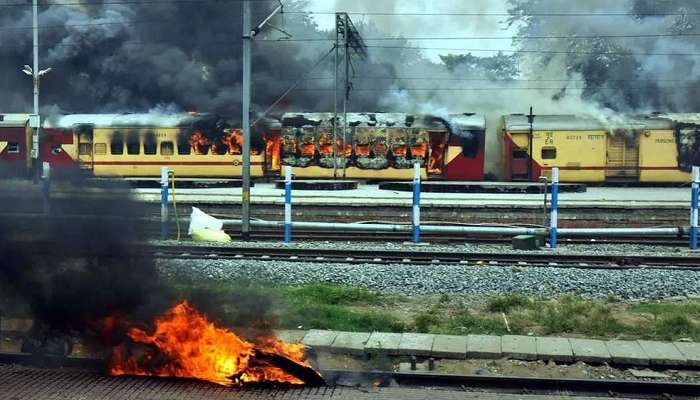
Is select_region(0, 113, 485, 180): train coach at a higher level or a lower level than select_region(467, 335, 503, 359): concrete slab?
higher

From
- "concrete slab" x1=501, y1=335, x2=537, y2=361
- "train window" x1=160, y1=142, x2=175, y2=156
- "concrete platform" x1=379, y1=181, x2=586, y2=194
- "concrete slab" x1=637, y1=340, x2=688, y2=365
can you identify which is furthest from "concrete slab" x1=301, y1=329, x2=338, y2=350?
"train window" x1=160, y1=142, x2=175, y2=156

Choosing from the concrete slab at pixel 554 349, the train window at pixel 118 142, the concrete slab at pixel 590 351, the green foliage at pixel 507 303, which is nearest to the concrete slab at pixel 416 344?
the concrete slab at pixel 554 349

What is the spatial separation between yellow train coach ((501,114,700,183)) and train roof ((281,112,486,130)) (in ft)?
5.80

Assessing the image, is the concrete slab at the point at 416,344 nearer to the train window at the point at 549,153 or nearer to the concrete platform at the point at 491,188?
the concrete platform at the point at 491,188

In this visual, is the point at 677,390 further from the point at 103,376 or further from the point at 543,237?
the point at 543,237

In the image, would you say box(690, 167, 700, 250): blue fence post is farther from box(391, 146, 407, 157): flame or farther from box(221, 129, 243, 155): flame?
box(221, 129, 243, 155): flame

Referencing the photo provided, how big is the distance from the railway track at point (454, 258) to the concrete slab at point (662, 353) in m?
4.56

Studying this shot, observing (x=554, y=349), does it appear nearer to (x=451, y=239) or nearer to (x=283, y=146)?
(x=451, y=239)

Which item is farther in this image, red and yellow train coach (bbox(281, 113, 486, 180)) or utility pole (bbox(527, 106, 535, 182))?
red and yellow train coach (bbox(281, 113, 486, 180))

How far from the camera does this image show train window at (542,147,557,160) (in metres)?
28.1

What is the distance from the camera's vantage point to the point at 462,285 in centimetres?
956

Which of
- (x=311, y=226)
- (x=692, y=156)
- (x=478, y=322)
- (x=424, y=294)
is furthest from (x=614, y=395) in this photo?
(x=692, y=156)

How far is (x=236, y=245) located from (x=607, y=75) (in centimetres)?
3141

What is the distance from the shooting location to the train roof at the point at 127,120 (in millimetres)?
28953
